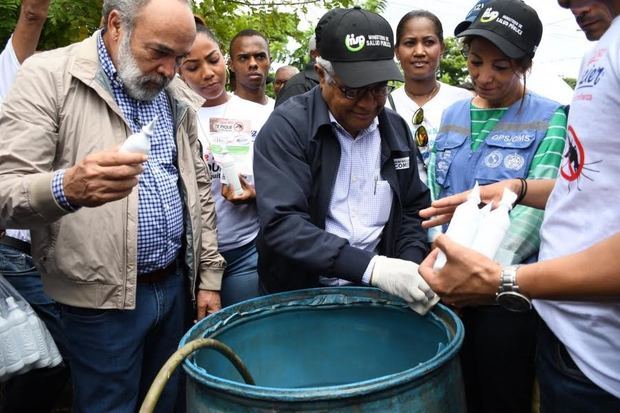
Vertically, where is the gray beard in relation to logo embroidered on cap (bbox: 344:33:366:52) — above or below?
below

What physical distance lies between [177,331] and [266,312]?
63cm

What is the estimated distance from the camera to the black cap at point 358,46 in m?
1.90

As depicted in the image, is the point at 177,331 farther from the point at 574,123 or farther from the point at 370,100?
the point at 574,123

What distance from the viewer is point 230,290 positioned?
271 cm

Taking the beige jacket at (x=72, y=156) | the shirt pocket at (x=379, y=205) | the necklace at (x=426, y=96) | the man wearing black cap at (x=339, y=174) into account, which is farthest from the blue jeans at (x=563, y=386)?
the necklace at (x=426, y=96)

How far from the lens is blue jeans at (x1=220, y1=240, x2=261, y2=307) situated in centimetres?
270

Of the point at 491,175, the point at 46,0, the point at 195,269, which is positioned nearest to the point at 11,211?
the point at 195,269

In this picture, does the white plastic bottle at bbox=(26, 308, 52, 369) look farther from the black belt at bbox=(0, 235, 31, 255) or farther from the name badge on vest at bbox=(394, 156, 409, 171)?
the name badge on vest at bbox=(394, 156, 409, 171)

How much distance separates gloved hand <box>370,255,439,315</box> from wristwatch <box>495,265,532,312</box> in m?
0.40

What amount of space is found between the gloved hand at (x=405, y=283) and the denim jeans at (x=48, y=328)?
5.18 ft

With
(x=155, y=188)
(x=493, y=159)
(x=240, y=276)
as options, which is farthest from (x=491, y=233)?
(x=240, y=276)

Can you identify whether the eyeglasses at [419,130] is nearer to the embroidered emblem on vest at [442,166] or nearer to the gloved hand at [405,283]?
the embroidered emblem on vest at [442,166]

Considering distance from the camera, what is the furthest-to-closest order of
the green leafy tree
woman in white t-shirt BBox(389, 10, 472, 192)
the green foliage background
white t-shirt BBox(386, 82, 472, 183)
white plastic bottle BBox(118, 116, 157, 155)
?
the green leafy tree < the green foliage background < woman in white t-shirt BBox(389, 10, 472, 192) < white t-shirt BBox(386, 82, 472, 183) < white plastic bottle BBox(118, 116, 157, 155)

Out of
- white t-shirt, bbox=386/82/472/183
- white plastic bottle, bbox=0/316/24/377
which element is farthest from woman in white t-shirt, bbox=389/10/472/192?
white plastic bottle, bbox=0/316/24/377
